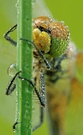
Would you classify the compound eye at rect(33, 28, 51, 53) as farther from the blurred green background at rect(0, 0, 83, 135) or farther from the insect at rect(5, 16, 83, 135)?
the blurred green background at rect(0, 0, 83, 135)

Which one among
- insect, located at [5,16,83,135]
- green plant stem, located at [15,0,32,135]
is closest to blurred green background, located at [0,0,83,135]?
insect, located at [5,16,83,135]

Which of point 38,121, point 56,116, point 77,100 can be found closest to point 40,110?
point 38,121

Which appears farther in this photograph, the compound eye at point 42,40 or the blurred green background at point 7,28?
the blurred green background at point 7,28

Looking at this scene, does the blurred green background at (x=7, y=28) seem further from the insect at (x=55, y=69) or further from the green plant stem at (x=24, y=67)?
the green plant stem at (x=24, y=67)

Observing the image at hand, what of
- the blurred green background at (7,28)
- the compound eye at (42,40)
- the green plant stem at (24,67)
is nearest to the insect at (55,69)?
the compound eye at (42,40)

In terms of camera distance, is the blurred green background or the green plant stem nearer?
the green plant stem

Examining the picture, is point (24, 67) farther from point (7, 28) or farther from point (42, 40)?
point (7, 28)

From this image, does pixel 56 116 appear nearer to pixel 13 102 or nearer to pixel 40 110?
pixel 40 110
